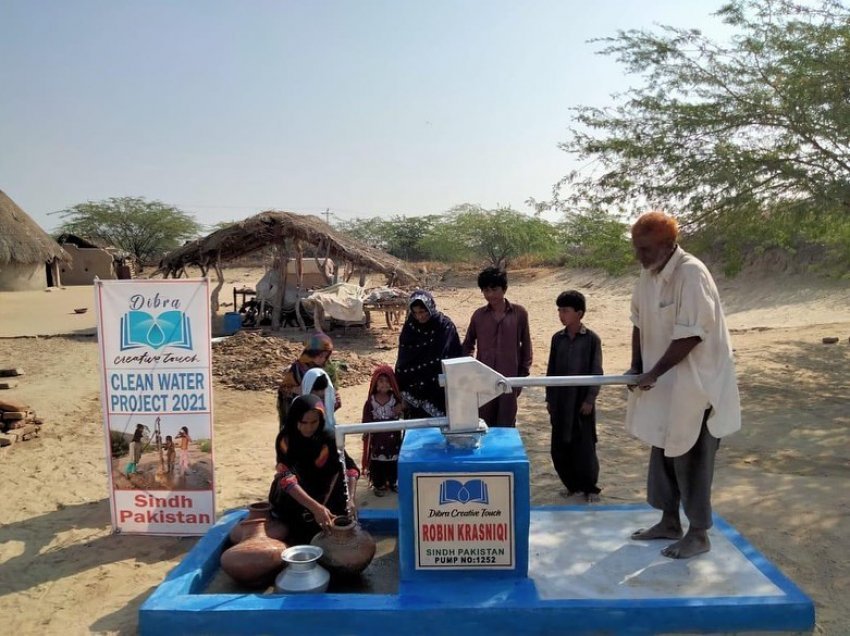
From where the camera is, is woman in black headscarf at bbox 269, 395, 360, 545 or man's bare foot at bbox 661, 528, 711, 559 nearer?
man's bare foot at bbox 661, 528, 711, 559

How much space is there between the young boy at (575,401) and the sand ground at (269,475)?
268mm

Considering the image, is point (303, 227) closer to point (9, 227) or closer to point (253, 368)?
point (253, 368)

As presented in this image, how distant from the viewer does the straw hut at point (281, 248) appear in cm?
1484

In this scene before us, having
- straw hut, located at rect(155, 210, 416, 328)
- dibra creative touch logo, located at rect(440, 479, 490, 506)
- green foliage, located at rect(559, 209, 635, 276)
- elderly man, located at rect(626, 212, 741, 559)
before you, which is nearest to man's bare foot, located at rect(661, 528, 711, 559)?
elderly man, located at rect(626, 212, 741, 559)

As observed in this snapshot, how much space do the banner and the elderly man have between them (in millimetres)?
2617

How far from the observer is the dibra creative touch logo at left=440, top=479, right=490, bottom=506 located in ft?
10.1

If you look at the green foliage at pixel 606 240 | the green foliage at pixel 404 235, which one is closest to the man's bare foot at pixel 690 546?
the green foliage at pixel 606 240

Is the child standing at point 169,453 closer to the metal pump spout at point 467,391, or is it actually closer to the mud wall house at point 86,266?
the metal pump spout at point 467,391

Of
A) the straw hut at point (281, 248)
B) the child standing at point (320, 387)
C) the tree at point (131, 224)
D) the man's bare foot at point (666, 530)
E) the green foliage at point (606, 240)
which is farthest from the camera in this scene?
the tree at point (131, 224)

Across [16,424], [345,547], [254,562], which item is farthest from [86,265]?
[345,547]

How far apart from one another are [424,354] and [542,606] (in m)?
2.29

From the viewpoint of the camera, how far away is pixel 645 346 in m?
3.33

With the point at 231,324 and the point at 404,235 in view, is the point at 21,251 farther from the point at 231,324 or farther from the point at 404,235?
the point at 404,235

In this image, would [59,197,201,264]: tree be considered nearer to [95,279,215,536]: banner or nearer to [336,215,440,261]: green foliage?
[336,215,440,261]: green foliage
